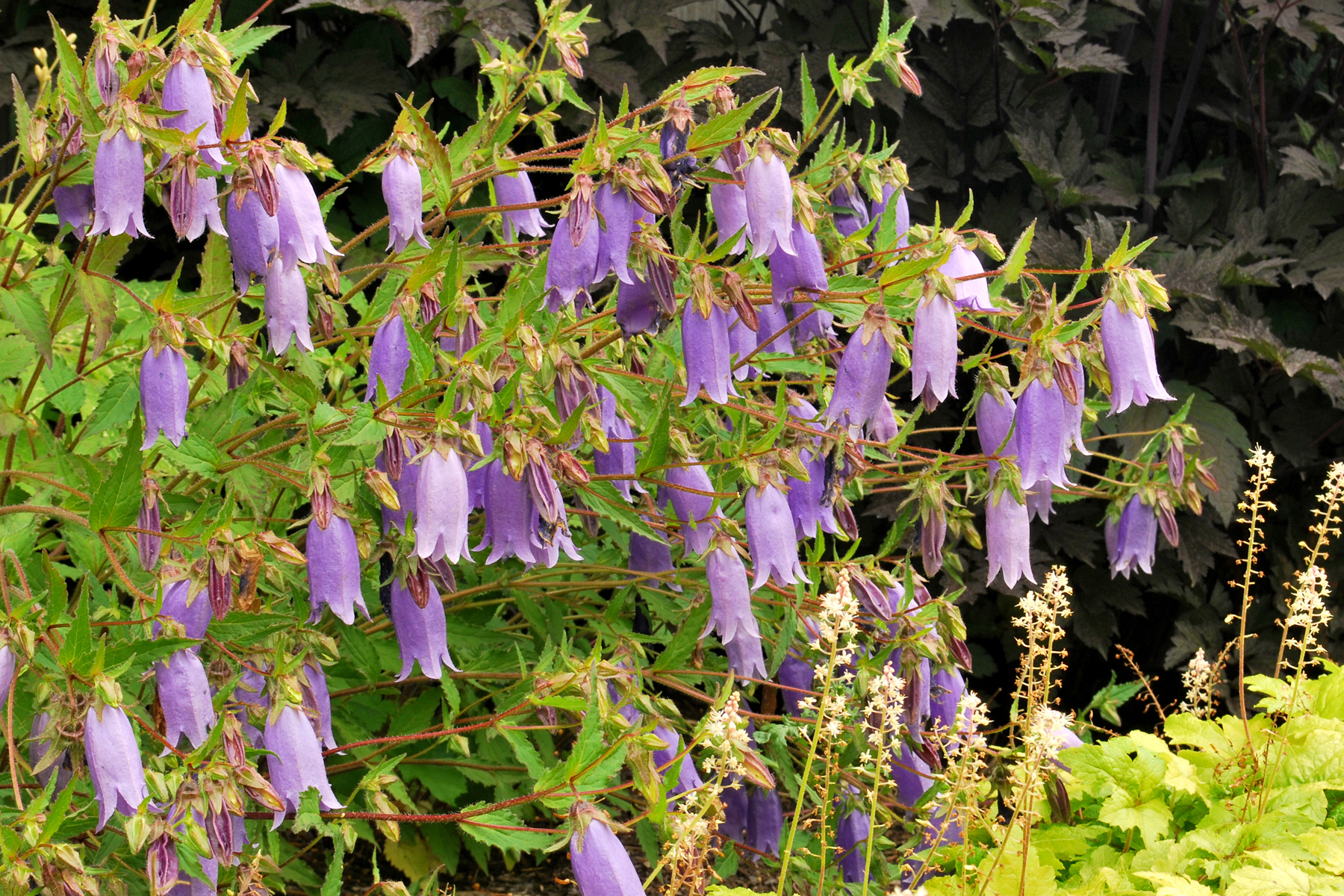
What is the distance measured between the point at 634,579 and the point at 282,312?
1111mm

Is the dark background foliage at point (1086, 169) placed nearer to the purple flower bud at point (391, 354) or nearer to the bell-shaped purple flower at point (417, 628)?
the purple flower bud at point (391, 354)

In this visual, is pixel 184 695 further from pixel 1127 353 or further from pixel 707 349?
pixel 1127 353

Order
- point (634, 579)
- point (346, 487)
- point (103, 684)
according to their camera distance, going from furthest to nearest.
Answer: point (634, 579)
point (346, 487)
point (103, 684)

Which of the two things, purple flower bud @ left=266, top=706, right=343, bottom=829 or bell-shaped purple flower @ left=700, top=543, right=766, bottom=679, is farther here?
bell-shaped purple flower @ left=700, top=543, right=766, bottom=679

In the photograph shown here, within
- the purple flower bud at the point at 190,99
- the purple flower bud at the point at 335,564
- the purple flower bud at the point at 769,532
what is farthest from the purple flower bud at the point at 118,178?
the purple flower bud at the point at 769,532

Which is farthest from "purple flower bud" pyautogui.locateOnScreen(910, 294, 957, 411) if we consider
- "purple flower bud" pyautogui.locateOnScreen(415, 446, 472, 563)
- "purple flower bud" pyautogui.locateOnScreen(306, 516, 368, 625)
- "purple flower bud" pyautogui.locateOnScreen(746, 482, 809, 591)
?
"purple flower bud" pyautogui.locateOnScreen(306, 516, 368, 625)

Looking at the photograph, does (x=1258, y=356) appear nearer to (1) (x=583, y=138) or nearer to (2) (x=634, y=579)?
(2) (x=634, y=579)

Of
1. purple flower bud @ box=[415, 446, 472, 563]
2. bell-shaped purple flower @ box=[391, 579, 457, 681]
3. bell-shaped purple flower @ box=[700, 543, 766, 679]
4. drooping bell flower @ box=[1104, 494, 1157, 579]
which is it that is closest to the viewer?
purple flower bud @ box=[415, 446, 472, 563]

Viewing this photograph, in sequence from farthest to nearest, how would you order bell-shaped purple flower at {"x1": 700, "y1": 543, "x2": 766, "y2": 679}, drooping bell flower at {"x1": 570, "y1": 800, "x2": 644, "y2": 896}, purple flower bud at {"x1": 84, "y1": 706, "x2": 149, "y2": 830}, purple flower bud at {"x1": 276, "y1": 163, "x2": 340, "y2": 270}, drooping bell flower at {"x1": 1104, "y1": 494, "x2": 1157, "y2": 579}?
1. drooping bell flower at {"x1": 1104, "y1": 494, "x2": 1157, "y2": 579}
2. bell-shaped purple flower at {"x1": 700, "y1": 543, "x2": 766, "y2": 679}
3. purple flower bud at {"x1": 276, "y1": 163, "x2": 340, "y2": 270}
4. drooping bell flower at {"x1": 570, "y1": 800, "x2": 644, "y2": 896}
5. purple flower bud at {"x1": 84, "y1": 706, "x2": 149, "y2": 830}

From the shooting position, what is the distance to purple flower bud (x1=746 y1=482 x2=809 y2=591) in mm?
2361

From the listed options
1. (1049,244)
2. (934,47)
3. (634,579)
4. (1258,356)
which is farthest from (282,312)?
(1258,356)

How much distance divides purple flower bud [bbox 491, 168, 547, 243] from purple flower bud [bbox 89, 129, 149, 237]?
85cm

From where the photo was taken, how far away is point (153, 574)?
2357 mm

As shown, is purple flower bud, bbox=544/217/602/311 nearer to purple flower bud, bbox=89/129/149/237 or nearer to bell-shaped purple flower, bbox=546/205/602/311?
bell-shaped purple flower, bbox=546/205/602/311
